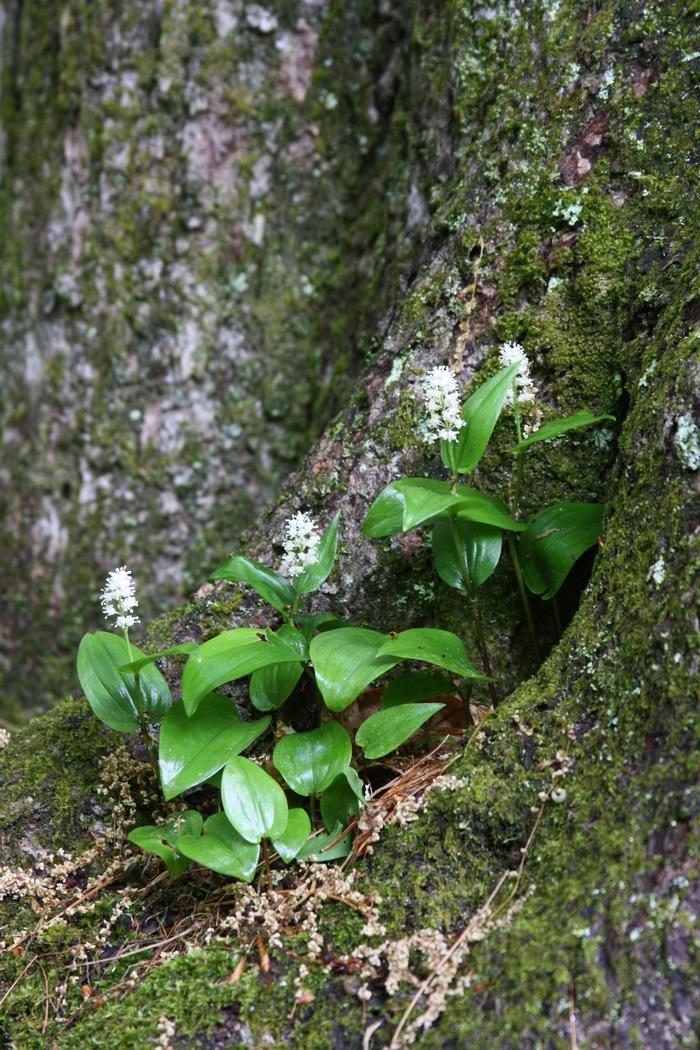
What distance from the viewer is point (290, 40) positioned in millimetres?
3562

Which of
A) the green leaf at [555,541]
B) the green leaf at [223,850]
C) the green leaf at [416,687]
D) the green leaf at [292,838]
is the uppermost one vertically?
the green leaf at [555,541]

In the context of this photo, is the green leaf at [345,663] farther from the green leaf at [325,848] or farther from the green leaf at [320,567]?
the green leaf at [325,848]

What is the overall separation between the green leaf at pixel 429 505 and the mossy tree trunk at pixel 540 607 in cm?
24

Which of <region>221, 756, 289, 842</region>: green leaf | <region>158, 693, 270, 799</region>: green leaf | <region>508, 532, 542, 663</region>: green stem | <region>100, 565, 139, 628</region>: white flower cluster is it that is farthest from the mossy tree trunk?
<region>100, 565, 139, 628</region>: white flower cluster

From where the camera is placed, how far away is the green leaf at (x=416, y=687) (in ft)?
6.64

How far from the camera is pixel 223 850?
1.73 metres

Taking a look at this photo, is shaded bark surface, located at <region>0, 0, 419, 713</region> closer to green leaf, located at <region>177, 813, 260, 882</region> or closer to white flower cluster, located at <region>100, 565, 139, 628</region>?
white flower cluster, located at <region>100, 565, 139, 628</region>

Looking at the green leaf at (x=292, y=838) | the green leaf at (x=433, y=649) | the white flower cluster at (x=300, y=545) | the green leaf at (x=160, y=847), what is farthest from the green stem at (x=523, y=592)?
the green leaf at (x=160, y=847)

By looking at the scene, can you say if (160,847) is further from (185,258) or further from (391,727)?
(185,258)

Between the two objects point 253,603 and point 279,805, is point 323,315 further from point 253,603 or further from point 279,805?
point 279,805

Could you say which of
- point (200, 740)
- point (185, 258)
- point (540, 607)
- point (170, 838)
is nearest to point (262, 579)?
point (200, 740)

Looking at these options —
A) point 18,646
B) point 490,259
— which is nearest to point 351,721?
point 490,259

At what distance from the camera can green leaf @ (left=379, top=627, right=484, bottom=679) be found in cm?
184

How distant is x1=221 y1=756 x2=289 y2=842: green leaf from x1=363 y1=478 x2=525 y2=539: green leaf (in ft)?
2.00
